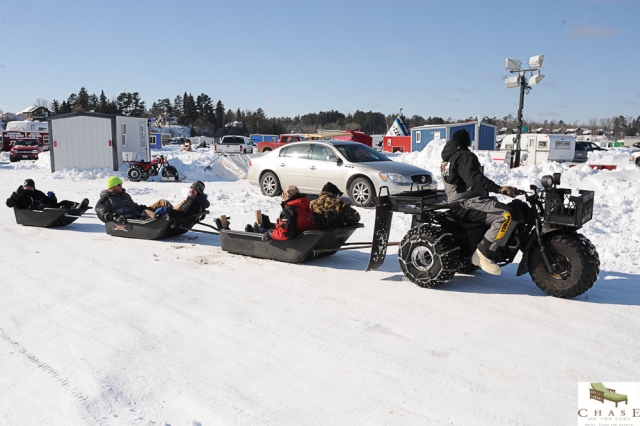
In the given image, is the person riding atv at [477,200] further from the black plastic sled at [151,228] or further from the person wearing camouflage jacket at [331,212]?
the black plastic sled at [151,228]

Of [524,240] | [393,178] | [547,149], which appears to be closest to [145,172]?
[393,178]

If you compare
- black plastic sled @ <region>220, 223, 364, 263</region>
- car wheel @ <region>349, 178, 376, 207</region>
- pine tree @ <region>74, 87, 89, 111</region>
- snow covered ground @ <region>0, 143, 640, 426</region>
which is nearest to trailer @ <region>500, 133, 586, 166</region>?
car wheel @ <region>349, 178, 376, 207</region>

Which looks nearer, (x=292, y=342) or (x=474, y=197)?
(x=292, y=342)

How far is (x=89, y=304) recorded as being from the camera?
206 inches

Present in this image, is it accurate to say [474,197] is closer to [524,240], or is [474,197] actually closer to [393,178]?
[524,240]

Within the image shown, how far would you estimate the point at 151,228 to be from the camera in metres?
8.23

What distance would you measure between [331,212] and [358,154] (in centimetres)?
573

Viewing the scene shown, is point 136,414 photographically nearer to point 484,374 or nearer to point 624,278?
point 484,374

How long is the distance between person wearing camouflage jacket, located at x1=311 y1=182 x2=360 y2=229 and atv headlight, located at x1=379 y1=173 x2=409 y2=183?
14.8 ft

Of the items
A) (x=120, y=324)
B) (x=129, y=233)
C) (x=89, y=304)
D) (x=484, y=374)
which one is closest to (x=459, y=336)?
(x=484, y=374)

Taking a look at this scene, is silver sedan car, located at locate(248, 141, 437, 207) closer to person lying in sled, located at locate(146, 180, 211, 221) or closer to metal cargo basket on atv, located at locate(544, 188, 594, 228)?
person lying in sled, located at locate(146, 180, 211, 221)

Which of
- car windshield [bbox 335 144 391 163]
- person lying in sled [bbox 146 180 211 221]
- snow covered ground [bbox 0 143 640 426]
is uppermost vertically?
car windshield [bbox 335 144 391 163]

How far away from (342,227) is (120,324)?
9.76ft

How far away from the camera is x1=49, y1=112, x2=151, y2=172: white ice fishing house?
1992 centimetres
